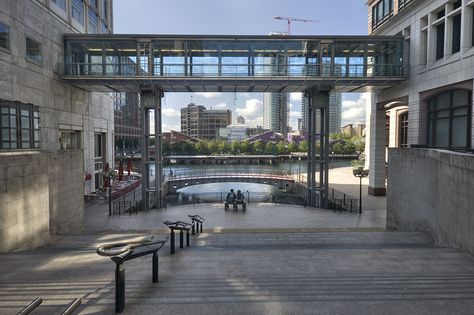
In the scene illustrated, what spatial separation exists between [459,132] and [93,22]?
33598 mm

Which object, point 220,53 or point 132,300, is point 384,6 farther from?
point 132,300

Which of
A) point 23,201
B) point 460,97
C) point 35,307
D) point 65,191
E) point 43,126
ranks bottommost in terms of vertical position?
point 65,191

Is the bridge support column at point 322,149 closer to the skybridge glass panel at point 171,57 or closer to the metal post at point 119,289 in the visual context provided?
the skybridge glass panel at point 171,57

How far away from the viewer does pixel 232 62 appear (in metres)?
20.7

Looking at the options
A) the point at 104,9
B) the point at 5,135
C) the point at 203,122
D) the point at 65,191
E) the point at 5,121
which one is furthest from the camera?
the point at 203,122

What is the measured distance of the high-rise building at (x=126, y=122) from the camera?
376 ft

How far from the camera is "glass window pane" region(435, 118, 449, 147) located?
1767 cm

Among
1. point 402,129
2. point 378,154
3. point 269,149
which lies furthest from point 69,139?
point 269,149

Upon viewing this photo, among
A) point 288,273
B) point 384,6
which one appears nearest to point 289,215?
point 288,273

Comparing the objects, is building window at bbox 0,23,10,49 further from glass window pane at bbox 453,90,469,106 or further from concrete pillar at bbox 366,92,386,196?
concrete pillar at bbox 366,92,386,196

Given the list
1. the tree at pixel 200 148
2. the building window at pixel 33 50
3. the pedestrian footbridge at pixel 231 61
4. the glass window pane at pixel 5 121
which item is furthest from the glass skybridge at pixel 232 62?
the tree at pixel 200 148

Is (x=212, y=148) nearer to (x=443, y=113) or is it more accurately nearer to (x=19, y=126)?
(x=19, y=126)

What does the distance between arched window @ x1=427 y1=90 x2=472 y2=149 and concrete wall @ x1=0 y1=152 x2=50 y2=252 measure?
21019mm

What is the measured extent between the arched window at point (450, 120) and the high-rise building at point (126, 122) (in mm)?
104959
